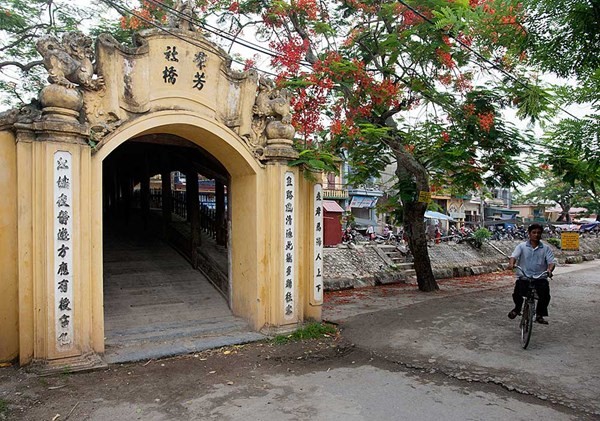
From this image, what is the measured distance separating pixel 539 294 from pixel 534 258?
0.49 metres

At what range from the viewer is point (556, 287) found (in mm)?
12555

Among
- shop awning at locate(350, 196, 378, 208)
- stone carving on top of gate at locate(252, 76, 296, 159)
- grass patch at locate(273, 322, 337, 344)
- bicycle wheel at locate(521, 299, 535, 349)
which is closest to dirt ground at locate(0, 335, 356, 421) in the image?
grass patch at locate(273, 322, 337, 344)

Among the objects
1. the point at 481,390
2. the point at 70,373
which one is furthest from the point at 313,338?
the point at 70,373

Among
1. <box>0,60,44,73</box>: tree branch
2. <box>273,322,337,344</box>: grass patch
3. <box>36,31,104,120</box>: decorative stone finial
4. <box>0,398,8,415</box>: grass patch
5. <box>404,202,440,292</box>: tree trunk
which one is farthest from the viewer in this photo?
<box>404,202,440,292</box>: tree trunk

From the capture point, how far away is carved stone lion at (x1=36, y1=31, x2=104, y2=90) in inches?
203

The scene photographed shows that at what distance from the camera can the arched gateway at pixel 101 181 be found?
502cm

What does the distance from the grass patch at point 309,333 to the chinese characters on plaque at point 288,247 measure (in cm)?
28

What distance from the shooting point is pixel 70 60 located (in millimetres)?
5297

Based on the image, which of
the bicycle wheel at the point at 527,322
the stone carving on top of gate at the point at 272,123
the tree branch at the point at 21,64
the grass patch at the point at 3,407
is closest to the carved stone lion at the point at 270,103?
the stone carving on top of gate at the point at 272,123

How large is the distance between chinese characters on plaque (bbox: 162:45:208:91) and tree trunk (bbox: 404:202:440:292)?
20.6ft

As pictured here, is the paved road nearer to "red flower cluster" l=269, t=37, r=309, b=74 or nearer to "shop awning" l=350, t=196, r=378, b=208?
"red flower cluster" l=269, t=37, r=309, b=74

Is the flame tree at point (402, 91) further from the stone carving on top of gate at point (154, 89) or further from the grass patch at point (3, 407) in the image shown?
the grass patch at point (3, 407)

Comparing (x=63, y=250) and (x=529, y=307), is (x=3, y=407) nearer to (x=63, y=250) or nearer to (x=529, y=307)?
(x=63, y=250)

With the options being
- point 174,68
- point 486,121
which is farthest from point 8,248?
point 486,121
